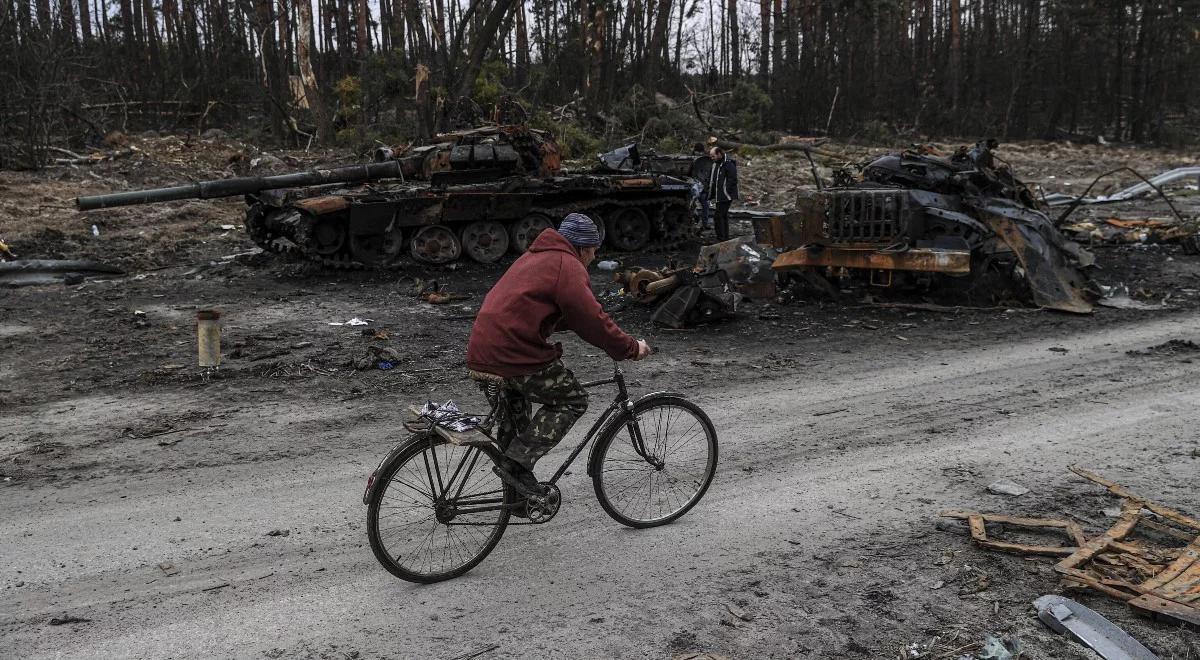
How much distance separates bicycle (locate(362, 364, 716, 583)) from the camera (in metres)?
4.55

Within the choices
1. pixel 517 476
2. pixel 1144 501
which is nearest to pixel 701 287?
pixel 1144 501

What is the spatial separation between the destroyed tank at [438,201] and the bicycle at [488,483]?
9.97 m

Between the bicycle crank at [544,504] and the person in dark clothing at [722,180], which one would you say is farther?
the person in dark clothing at [722,180]

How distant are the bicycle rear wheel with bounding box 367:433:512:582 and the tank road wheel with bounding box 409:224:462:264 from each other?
1070 centimetres

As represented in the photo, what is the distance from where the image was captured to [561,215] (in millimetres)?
→ 16281

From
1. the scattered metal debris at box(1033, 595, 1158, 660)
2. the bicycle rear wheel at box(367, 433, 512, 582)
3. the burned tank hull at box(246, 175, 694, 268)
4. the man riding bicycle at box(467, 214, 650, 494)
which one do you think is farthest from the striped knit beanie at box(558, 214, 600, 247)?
the burned tank hull at box(246, 175, 694, 268)

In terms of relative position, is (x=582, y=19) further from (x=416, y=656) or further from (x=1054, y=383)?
(x=416, y=656)

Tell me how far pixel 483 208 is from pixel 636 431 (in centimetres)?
1072

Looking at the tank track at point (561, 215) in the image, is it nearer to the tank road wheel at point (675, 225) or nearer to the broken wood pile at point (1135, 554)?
the tank road wheel at point (675, 225)

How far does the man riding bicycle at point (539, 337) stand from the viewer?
15.1 ft

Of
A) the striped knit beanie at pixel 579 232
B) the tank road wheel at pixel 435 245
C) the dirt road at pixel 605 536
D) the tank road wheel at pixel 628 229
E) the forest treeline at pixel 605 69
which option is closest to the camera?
the dirt road at pixel 605 536

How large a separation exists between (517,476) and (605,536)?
68 cm

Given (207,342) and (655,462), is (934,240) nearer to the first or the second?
(655,462)

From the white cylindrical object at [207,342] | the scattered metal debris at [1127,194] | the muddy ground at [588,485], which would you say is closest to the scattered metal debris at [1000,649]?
the muddy ground at [588,485]
